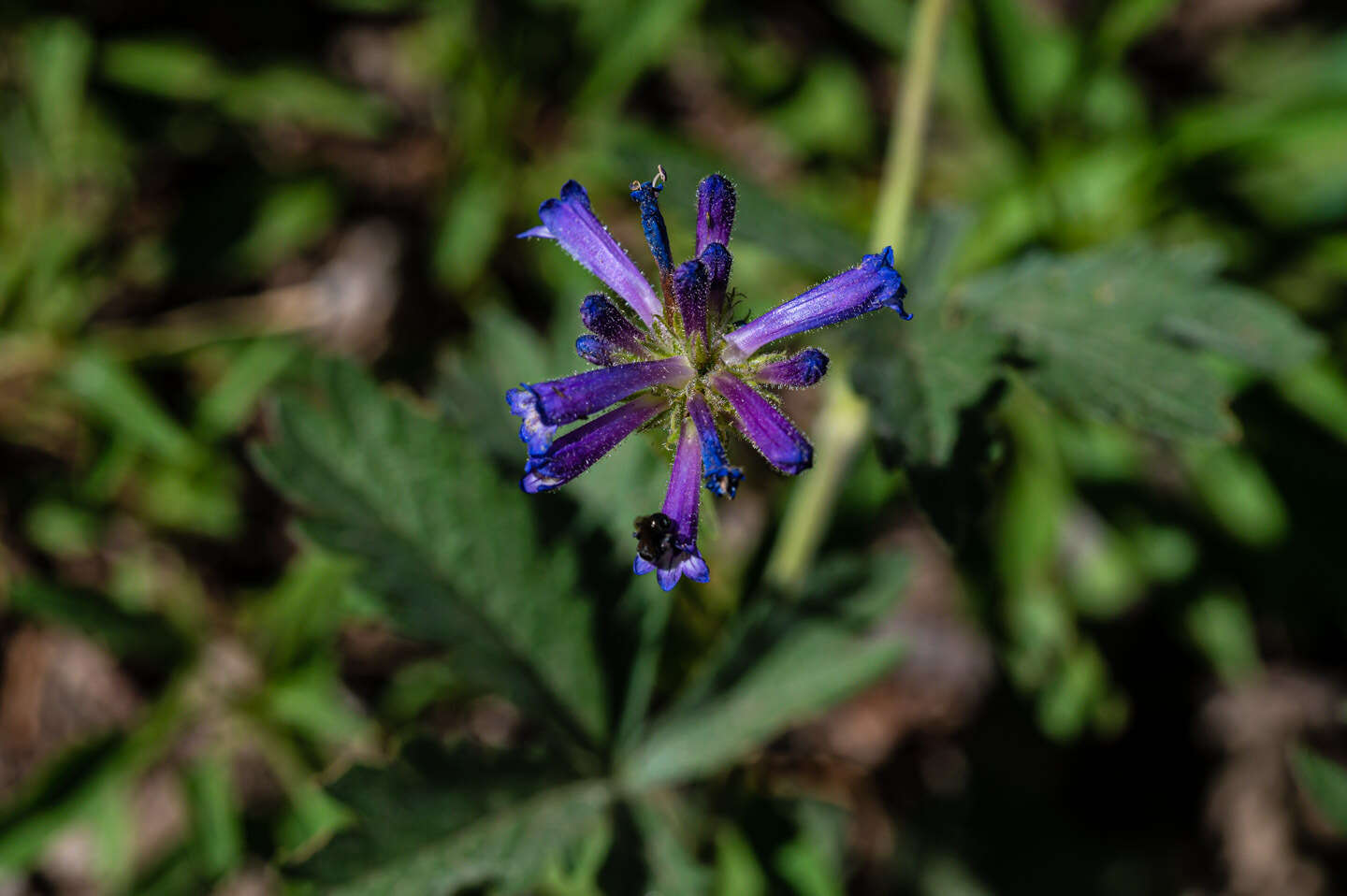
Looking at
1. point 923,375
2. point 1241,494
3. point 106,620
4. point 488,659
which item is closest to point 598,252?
point 923,375

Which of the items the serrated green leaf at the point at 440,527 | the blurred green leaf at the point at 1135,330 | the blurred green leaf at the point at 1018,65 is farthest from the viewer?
the blurred green leaf at the point at 1018,65

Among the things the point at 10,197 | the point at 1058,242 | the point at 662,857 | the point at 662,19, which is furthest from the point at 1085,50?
the point at 10,197

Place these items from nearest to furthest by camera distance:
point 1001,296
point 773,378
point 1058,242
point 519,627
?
point 773,378 < point 1001,296 < point 519,627 < point 1058,242

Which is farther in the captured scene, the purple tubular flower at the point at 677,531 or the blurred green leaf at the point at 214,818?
the blurred green leaf at the point at 214,818

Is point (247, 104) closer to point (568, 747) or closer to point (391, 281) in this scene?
point (391, 281)

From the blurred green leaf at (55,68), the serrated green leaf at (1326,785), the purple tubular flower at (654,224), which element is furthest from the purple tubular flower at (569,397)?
the blurred green leaf at (55,68)

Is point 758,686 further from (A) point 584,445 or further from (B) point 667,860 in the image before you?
(A) point 584,445

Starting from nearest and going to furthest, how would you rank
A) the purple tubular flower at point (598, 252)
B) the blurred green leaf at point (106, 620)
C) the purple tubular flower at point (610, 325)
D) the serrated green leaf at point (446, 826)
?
the purple tubular flower at point (610, 325) < the purple tubular flower at point (598, 252) < the serrated green leaf at point (446, 826) < the blurred green leaf at point (106, 620)

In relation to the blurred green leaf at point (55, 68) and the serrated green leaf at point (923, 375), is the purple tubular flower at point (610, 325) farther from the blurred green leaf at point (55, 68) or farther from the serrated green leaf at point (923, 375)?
the blurred green leaf at point (55, 68)
